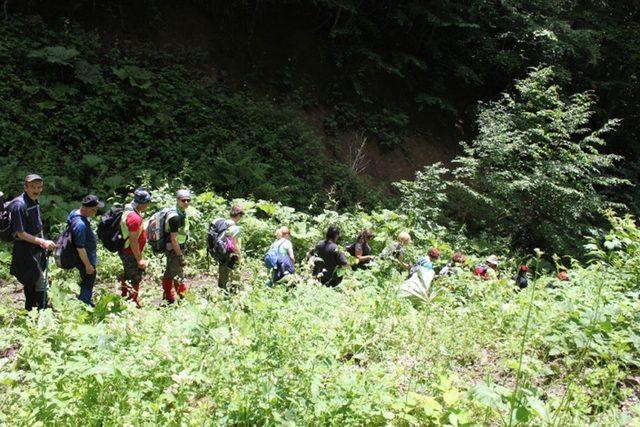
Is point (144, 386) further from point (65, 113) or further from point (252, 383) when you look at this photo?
point (65, 113)

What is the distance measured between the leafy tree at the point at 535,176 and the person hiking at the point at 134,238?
9215 mm

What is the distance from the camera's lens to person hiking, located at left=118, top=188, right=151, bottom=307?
19.4 feet

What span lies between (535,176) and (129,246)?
1060 cm

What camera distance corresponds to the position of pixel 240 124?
44.8 ft

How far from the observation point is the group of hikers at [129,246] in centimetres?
527

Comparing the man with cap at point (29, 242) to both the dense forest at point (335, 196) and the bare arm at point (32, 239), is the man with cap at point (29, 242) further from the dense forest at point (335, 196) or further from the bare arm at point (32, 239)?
the dense forest at point (335, 196)

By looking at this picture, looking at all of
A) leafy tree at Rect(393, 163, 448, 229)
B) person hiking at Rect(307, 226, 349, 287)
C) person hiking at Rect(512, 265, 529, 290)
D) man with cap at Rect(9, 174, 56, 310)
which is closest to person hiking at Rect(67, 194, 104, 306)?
man with cap at Rect(9, 174, 56, 310)

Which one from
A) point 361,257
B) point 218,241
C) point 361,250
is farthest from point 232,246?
point 361,250

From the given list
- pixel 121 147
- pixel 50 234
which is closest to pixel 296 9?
pixel 121 147

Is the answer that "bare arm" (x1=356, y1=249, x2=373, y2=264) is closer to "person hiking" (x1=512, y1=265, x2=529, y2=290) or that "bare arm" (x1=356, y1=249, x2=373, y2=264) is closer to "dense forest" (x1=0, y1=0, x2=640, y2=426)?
"dense forest" (x1=0, y1=0, x2=640, y2=426)

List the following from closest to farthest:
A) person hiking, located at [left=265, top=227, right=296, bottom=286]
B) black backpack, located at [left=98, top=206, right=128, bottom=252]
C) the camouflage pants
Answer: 1. black backpack, located at [left=98, top=206, right=128, bottom=252]
2. the camouflage pants
3. person hiking, located at [left=265, top=227, right=296, bottom=286]

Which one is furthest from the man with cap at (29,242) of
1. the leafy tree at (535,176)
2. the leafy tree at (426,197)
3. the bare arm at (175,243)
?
the leafy tree at (535,176)

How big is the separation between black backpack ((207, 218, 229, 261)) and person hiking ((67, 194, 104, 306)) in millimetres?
1472

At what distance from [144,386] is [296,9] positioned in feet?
53.6
